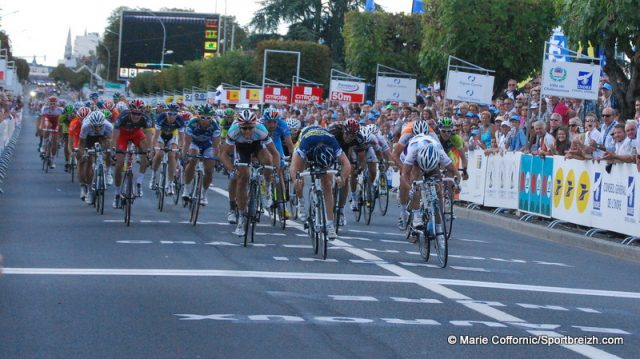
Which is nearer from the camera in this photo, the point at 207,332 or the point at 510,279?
the point at 207,332

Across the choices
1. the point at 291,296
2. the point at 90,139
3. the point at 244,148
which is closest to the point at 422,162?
the point at 244,148

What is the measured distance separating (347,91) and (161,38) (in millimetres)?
77998

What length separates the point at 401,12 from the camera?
177 ft

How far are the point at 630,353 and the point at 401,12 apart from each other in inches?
1796

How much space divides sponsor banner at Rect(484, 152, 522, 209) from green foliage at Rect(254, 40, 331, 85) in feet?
168

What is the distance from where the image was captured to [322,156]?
15.8 metres

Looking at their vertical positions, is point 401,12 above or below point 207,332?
above

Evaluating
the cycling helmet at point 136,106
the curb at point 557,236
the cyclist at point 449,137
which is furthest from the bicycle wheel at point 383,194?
the cycling helmet at point 136,106

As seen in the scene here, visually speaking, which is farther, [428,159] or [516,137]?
[516,137]

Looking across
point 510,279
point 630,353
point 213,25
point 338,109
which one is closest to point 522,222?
point 510,279

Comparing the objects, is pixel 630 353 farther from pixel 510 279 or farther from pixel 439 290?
pixel 510 279

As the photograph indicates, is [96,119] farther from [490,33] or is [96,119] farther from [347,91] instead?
[347,91]

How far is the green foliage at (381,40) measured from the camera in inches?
2093

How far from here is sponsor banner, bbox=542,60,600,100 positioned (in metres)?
24.0
